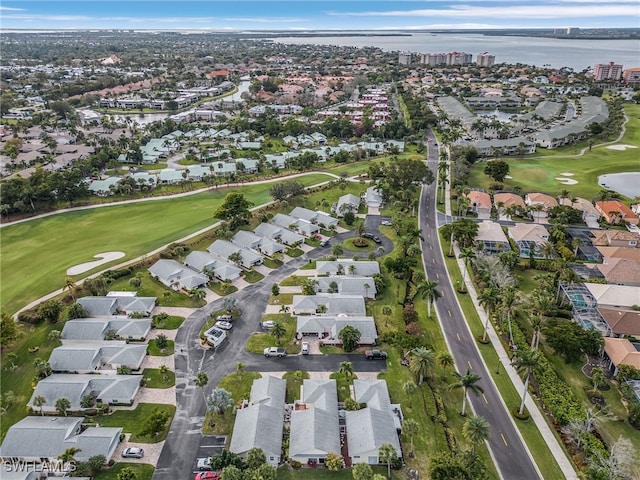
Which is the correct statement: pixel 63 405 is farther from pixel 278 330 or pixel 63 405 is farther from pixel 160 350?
pixel 278 330

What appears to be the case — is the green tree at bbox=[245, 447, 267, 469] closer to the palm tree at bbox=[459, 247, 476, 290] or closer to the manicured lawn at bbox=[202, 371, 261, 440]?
the manicured lawn at bbox=[202, 371, 261, 440]

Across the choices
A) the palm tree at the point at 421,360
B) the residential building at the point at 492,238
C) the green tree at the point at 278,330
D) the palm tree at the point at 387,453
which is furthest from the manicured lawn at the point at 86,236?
the palm tree at the point at 387,453

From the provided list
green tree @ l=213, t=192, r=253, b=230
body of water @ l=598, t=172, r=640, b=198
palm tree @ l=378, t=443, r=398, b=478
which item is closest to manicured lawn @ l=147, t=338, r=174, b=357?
→ palm tree @ l=378, t=443, r=398, b=478

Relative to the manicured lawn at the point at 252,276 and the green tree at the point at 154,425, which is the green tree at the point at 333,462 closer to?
the green tree at the point at 154,425

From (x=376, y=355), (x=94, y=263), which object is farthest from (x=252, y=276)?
(x=94, y=263)

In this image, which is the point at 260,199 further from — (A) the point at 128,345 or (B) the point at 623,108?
(B) the point at 623,108

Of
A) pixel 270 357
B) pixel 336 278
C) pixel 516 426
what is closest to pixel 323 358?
pixel 270 357
